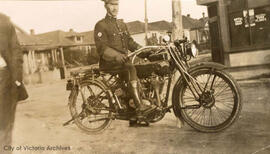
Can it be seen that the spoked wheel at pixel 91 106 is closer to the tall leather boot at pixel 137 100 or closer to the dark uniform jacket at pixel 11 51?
the tall leather boot at pixel 137 100

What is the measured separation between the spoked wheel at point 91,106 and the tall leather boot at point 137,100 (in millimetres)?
354

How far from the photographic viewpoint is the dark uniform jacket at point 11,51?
314 cm

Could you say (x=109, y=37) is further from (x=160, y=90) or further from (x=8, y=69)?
(x=8, y=69)

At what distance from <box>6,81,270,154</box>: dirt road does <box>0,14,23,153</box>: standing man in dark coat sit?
29 centimetres

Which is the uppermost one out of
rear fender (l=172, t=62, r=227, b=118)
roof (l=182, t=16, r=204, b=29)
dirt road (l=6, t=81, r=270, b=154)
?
roof (l=182, t=16, r=204, b=29)

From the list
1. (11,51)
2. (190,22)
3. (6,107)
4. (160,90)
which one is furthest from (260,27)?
(190,22)

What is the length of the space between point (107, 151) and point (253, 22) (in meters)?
5.06

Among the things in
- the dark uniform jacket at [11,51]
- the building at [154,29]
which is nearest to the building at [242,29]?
the building at [154,29]

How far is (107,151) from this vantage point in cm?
301

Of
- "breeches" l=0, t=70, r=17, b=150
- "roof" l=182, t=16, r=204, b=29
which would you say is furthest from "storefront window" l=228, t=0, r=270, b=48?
"breeches" l=0, t=70, r=17, b=150

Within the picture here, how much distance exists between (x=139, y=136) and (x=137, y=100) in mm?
390

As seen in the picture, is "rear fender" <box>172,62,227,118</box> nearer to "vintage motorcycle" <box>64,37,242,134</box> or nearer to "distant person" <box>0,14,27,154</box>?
"vintage motorcycle" <box>64,37,242,134</box>

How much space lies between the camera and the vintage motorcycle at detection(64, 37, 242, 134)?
2.95 m

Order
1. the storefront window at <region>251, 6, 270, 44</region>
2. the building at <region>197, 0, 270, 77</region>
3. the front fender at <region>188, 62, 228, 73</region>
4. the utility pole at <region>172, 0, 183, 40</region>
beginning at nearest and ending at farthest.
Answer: the front fender at <region>188, 62, 228, 73</region>
the utility pole at <region>172, 0, 183, 40</region>
the storefront window at <region>251, 6, 270, 44</region>
the building at <region>197, 0, 270, 77</region>
